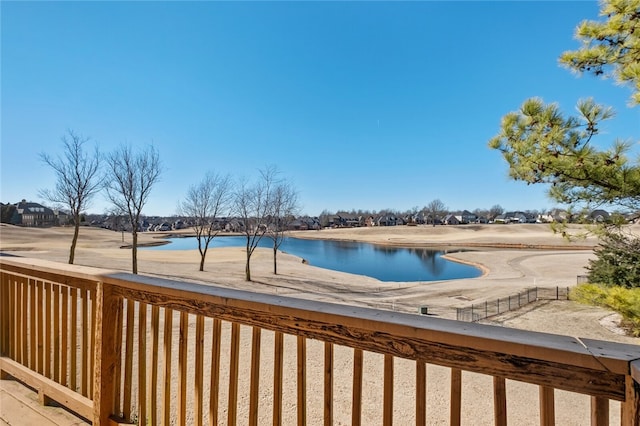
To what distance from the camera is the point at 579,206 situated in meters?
4.73

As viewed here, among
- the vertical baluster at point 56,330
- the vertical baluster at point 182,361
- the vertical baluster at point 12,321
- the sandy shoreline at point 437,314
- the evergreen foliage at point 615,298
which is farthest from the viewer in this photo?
the sandy shoreline at point 437,314

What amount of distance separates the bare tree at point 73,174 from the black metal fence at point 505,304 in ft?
53.5

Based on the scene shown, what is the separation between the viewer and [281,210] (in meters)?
21.0

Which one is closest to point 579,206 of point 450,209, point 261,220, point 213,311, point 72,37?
point 213,311

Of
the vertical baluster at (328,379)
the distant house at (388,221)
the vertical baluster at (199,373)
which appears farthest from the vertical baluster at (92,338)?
the distant house at (388,221)

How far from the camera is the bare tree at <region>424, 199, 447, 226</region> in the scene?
9237cm

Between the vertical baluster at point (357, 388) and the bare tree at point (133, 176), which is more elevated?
the bare tree at point (133, 176)

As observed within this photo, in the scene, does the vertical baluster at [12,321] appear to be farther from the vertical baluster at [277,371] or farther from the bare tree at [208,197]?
the bare tree at [208,197]

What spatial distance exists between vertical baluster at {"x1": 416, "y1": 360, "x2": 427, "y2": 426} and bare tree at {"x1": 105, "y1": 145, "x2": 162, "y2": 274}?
52.4 feet

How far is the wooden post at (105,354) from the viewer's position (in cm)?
204

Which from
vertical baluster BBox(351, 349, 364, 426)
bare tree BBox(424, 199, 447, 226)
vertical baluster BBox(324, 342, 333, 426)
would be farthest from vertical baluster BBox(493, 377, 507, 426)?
bare tree BBox(424, 199, 447, 226)

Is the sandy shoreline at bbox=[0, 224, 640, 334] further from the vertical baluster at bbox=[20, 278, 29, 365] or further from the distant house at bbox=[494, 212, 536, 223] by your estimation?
the distant house at bbox=[494, 212, 536, 223]

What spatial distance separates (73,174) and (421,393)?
60.1 feet

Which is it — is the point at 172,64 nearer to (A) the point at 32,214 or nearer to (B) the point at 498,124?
(B) the point at 498,124
